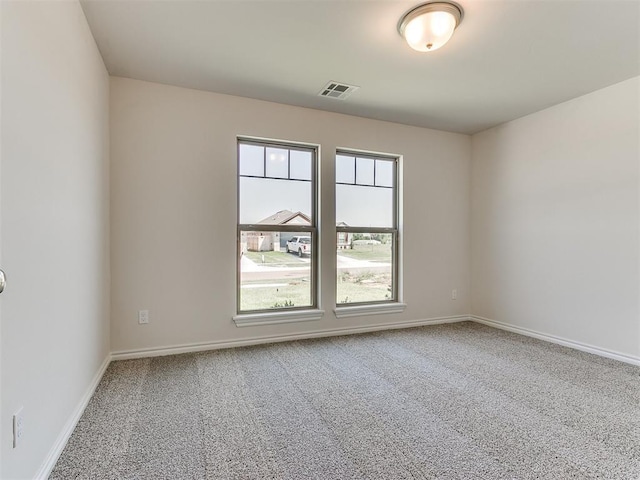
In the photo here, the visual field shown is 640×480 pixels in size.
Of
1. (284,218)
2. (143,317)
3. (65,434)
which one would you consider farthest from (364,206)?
(65,434)

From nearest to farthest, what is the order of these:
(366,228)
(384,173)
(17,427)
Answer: (17,427) < (366,228) < (384,173)

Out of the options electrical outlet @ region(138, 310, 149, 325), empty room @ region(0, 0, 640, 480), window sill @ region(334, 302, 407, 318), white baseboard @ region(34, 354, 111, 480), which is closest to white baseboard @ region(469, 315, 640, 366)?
empty room @ region(0, 0, 640, 480)

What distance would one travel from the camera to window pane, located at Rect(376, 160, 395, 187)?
13.1 feet

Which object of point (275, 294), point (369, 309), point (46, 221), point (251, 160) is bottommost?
point (369, 309)

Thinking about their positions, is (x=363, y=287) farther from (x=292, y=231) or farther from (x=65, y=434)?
(x=65, y=434)

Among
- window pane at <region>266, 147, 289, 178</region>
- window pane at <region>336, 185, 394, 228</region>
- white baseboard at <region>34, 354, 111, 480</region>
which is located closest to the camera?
white baseboard at <region>34, 354, 111, 480</region>

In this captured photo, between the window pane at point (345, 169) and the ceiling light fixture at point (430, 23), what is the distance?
1.71 metres

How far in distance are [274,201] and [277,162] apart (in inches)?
16.7

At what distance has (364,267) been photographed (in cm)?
389

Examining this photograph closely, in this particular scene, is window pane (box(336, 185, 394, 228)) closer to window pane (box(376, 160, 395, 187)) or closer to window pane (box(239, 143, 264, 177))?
window pane (box(376, 160, 395, 187))

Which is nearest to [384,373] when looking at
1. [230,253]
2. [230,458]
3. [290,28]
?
[230,458]

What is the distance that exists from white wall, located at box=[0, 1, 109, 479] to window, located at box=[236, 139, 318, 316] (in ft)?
4.36

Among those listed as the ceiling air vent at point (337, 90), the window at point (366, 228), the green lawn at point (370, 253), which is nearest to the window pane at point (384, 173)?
the window at point (366, 228)

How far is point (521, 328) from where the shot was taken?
3723 millimetres
